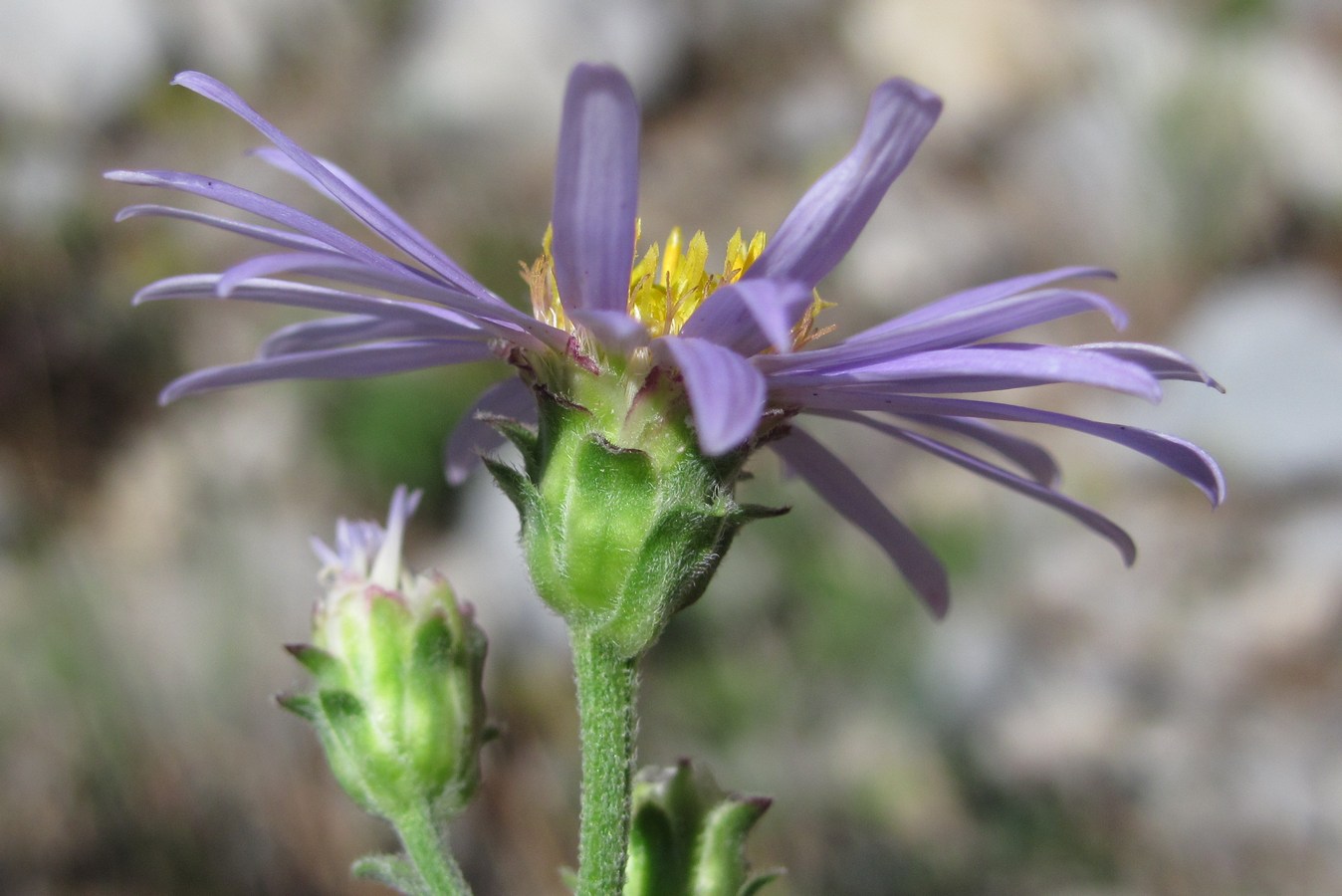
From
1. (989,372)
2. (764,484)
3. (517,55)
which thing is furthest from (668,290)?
(517,55)

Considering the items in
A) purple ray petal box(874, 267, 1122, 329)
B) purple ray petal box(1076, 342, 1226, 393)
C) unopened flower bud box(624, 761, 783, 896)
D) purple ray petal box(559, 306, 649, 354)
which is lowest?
unopened flower bud box(624, 761, 783, 896)

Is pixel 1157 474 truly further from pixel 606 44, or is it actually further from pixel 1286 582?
pixel 606 44

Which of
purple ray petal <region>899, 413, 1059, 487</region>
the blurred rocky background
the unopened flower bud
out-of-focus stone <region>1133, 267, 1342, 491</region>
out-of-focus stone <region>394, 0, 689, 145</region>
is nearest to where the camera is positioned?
the unopened flower bud

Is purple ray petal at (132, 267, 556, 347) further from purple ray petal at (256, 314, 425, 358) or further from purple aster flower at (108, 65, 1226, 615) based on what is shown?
purple ray petal at (256, 314, 425, 358)

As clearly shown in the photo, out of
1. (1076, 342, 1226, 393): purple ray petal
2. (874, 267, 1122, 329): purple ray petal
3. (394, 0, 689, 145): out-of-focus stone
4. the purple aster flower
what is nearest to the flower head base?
the purple aster flower

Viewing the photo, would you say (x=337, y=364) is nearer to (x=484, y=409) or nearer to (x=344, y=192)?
(x=484, y=409)

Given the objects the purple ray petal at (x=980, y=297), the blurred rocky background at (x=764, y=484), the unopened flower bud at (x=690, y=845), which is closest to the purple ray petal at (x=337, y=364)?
the purple ray petal at (x=980, y=297)
